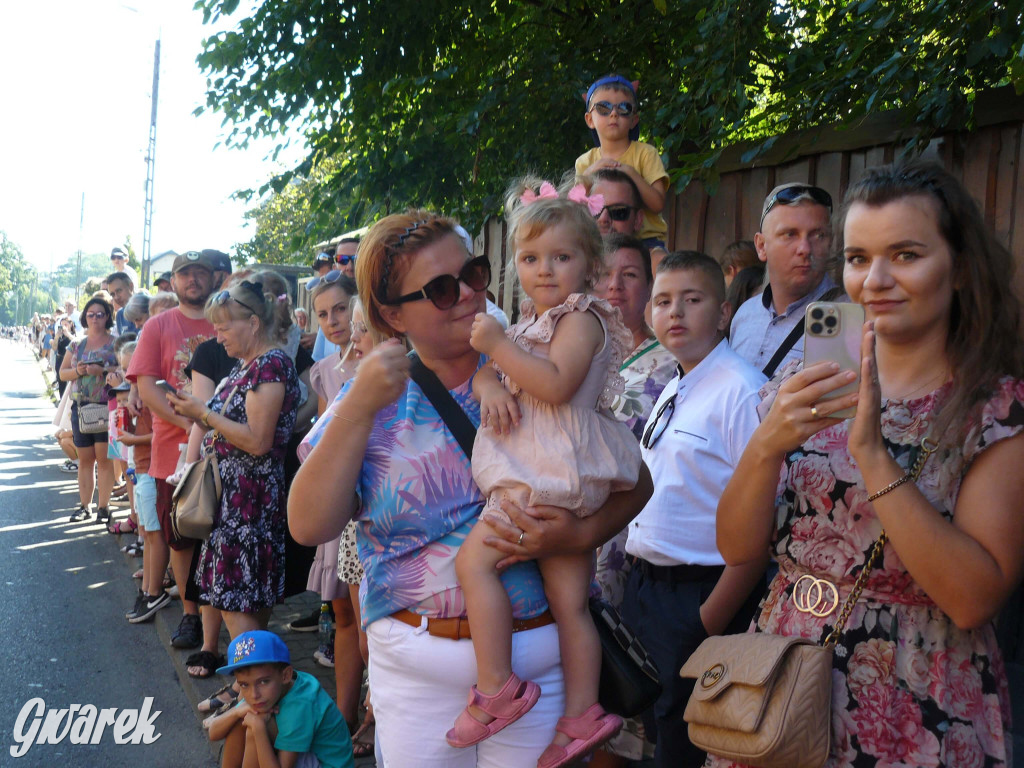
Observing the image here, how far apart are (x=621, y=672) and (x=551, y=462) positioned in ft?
1.88

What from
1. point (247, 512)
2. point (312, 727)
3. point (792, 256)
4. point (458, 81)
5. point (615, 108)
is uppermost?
point (458, 81)

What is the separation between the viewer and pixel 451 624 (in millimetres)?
2225

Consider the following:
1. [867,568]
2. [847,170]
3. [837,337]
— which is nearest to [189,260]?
[847,170]

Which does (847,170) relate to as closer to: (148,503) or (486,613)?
(486,613)

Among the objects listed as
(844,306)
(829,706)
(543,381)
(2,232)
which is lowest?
(829,706)

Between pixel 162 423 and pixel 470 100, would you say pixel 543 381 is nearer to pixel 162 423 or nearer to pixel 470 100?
pixel 162 423

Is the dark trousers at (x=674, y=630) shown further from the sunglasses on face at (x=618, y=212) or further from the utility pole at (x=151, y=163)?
the utility pole at (x=151, y=163)

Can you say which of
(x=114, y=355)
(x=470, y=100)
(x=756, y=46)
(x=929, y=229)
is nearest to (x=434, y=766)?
(x=929, y=229)

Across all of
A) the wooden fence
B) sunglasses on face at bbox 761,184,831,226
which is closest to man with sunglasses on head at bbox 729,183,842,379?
sunglasses on face at bbox 761,184,831,226

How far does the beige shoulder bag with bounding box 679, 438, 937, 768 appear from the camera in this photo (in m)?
1.79

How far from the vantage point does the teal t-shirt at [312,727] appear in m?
3.66

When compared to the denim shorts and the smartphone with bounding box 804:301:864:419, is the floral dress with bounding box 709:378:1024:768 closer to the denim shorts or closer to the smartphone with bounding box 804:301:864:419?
the smartphone with bounding box 804:301:864:419

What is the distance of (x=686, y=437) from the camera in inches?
124

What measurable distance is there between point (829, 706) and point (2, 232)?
155 meters
